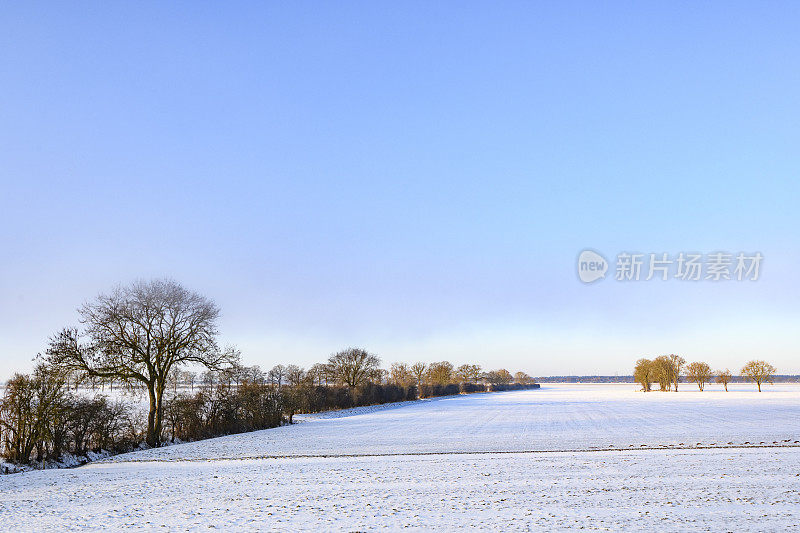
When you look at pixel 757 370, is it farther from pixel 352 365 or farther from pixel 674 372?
pixel 352 365

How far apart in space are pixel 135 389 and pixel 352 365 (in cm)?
6227

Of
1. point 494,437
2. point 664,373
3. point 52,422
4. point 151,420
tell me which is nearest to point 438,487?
point 494,437

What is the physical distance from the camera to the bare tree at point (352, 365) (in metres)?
95.6

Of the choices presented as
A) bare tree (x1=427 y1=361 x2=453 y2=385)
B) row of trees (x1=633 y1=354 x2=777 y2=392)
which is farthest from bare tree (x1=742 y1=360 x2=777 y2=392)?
bare tree (x1=427 y1=361 x2=453 y2=385)

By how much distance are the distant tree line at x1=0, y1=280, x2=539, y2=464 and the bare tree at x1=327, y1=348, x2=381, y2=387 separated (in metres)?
46.9

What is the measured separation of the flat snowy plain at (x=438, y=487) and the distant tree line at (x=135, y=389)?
164 inches

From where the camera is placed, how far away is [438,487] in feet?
52.8

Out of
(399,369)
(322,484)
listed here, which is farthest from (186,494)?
(399,369)

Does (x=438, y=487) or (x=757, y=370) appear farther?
(x=757, y=370)

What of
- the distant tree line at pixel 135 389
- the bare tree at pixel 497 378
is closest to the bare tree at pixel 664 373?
the bare tree at pixel 497 378

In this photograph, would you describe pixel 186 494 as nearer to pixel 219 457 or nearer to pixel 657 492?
pixel 219 457

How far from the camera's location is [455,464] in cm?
2059

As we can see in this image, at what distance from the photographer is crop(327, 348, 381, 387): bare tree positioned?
95.6 m

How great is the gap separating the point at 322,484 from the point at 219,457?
11197 millimetres
